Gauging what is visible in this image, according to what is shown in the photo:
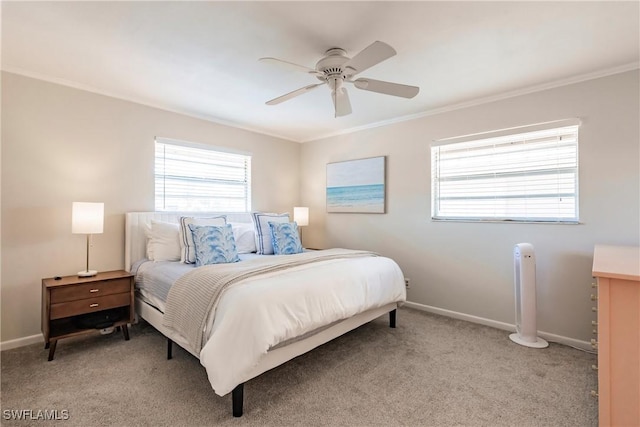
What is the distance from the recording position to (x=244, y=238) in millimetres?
3717

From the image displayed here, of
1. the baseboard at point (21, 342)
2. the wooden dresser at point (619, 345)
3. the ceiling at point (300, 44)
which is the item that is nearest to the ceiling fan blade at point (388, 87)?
the ceiling at point (300, 44)

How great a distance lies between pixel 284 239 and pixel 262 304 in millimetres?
1722

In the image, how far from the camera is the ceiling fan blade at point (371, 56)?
5.83 feet

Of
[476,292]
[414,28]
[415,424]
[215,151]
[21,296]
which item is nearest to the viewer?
[415,424]

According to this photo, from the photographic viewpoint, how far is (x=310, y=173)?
502 cm

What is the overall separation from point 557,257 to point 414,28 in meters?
2.42

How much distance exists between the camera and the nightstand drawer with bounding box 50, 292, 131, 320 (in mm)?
2441

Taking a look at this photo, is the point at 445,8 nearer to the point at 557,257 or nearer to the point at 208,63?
the point at 208,63

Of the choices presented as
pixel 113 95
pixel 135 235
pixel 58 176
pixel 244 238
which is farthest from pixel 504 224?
pixel 58 176

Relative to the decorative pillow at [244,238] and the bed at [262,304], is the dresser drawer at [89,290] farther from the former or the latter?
the decorative pillow at [244,238]

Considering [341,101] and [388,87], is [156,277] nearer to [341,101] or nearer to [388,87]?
[341,101]

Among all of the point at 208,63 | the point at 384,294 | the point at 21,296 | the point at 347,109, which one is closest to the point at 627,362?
the point at 384,294

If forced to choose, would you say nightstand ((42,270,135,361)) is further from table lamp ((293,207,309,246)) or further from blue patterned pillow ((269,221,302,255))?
table lamp ((293,207,309,246))

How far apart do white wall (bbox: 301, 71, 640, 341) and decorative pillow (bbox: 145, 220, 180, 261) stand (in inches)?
90.0
